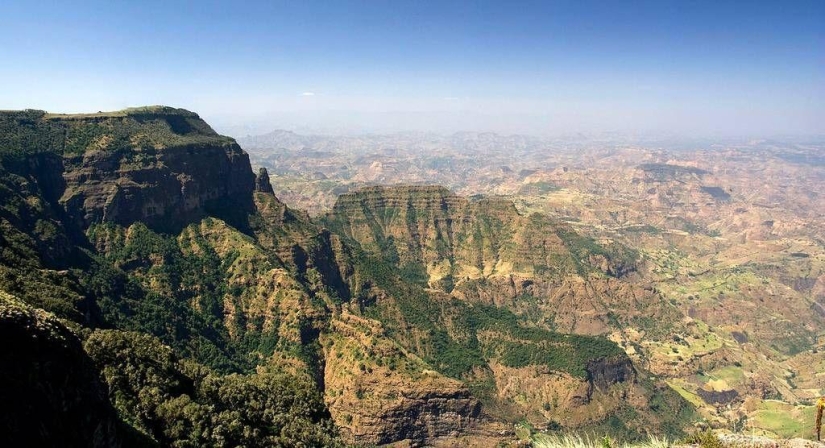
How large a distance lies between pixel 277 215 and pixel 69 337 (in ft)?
446

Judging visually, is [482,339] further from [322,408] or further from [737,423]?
[322,408]

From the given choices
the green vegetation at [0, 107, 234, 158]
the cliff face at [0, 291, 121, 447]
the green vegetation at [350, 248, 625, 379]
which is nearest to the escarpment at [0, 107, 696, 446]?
the green vegetation at [0, 107, 234, 158]

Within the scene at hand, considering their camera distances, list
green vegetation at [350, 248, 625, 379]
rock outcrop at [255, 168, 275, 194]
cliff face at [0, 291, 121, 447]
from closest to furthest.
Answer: cliff face at [0, 291, 121, 447], green vegetation at [350, 248, 625, 379], rock outcrop at [255, 168, 275, 194]

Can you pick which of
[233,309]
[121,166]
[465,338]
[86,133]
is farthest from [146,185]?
[465,338]

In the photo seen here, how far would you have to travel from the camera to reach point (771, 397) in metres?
187

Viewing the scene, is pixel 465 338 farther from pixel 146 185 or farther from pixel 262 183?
pixel 146 185

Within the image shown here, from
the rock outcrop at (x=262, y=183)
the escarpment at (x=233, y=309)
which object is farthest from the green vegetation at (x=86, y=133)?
the rock outcrop at (x=262, y=183)

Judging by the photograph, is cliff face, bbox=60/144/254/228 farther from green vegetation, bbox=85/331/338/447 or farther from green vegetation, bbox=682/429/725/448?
green vegetation, bbox=682/429/725/448

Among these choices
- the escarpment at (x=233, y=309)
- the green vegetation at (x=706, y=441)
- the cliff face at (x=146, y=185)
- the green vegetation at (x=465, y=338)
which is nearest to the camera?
the green vegetation at (x=706, y=441)

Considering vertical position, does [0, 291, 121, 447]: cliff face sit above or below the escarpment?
above

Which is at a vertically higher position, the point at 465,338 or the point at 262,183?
the point at 262,183


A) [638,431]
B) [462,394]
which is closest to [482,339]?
[638,431]

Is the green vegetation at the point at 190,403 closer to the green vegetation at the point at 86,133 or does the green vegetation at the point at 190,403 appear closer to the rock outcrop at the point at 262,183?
the green vegetation at the point at 86,133

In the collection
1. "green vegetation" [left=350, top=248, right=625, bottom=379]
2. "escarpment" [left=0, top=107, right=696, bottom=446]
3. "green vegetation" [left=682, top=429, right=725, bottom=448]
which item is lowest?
"green vegetation" [left=350, top=248, right=625, bottom=379]
